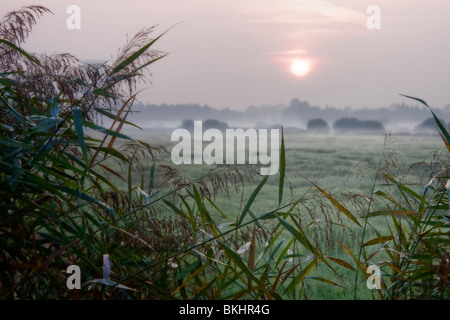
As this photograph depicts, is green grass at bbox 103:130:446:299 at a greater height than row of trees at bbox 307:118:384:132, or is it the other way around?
row of trees at bbox 307:118:384:132

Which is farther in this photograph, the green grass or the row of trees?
the row of trees

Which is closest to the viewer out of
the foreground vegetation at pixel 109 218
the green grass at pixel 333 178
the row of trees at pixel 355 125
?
the foreground vegetation at pixel 109 218

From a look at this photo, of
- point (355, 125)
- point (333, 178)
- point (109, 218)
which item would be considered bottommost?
point (109, 218)

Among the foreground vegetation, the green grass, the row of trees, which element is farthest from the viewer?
the row of trees

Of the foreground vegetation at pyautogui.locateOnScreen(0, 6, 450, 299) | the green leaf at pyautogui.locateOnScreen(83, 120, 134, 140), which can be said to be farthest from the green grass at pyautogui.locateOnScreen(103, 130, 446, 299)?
the green leaf at pyautogui.locateOnScreen(83, 120, 134, 140)

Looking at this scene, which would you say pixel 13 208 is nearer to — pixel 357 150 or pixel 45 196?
pixel 45 196

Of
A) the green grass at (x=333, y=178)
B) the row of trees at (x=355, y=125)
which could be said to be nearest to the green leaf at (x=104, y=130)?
the green grass at (x=333, y=178)

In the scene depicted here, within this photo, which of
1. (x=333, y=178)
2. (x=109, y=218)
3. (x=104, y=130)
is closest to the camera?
(x=104, y=130)

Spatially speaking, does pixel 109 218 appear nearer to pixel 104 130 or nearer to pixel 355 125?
pixel 104 130

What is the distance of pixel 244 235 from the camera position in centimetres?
184

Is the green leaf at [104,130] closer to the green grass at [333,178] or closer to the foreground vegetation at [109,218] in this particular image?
the foreground vegetation at [109,218]

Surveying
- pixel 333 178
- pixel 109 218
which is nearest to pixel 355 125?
pixel 333 178

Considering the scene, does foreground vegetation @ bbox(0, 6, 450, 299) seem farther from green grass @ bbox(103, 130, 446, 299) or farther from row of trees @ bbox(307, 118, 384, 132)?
row of trees @ bbox(307, 118, 384, 132)
